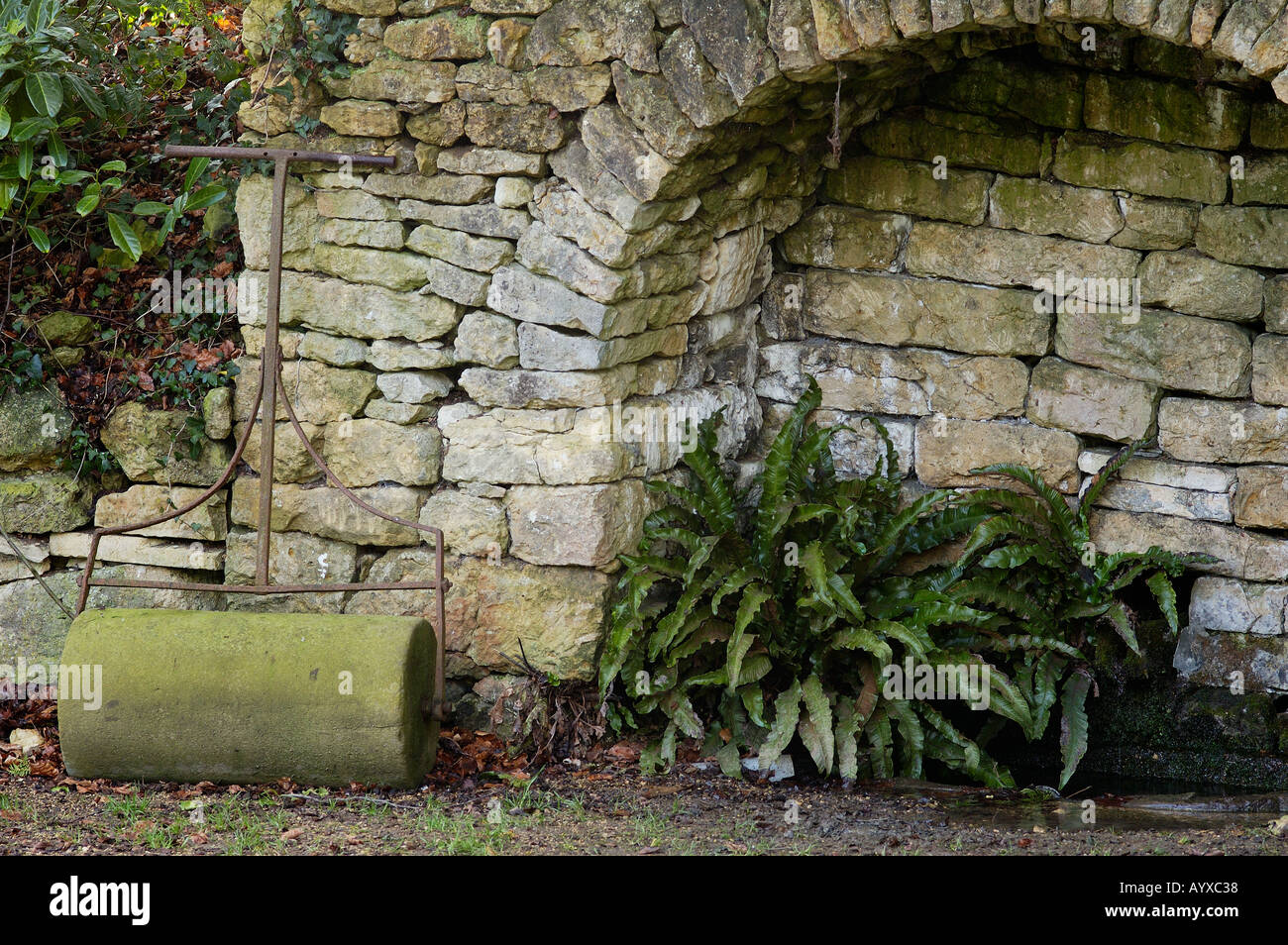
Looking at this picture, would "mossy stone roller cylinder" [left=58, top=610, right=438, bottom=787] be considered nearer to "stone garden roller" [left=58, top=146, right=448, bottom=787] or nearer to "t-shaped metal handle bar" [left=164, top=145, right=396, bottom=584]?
"stone garden roller" [left=58, top=146, right=448, bottom=787]

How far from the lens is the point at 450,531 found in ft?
17.4

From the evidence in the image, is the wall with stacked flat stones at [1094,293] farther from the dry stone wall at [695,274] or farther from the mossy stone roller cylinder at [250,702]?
the mossy stone roller cylinder at [250,702]

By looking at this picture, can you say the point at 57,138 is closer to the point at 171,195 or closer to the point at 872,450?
the point at 171,195

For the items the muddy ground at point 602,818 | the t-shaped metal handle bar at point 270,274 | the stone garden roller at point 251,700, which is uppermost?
the t-shaped metal handle bar at point 270,274

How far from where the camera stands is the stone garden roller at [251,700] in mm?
4590

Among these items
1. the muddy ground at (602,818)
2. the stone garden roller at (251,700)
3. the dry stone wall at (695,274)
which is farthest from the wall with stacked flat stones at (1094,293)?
the stone garden roller at (251,700)

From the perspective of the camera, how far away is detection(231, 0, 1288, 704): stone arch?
4.88m

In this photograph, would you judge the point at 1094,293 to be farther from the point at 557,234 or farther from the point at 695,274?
the point at 557,234

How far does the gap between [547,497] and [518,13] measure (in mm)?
1873

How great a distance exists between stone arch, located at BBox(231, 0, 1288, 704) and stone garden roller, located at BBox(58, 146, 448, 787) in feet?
Result: 2.43

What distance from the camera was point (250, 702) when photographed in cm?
459

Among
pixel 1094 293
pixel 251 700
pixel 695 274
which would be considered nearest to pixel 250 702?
pixel 251 700

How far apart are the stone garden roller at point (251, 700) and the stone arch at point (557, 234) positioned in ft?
2.43

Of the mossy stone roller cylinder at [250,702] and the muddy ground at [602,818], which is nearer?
the muddy ground at [602,818]
